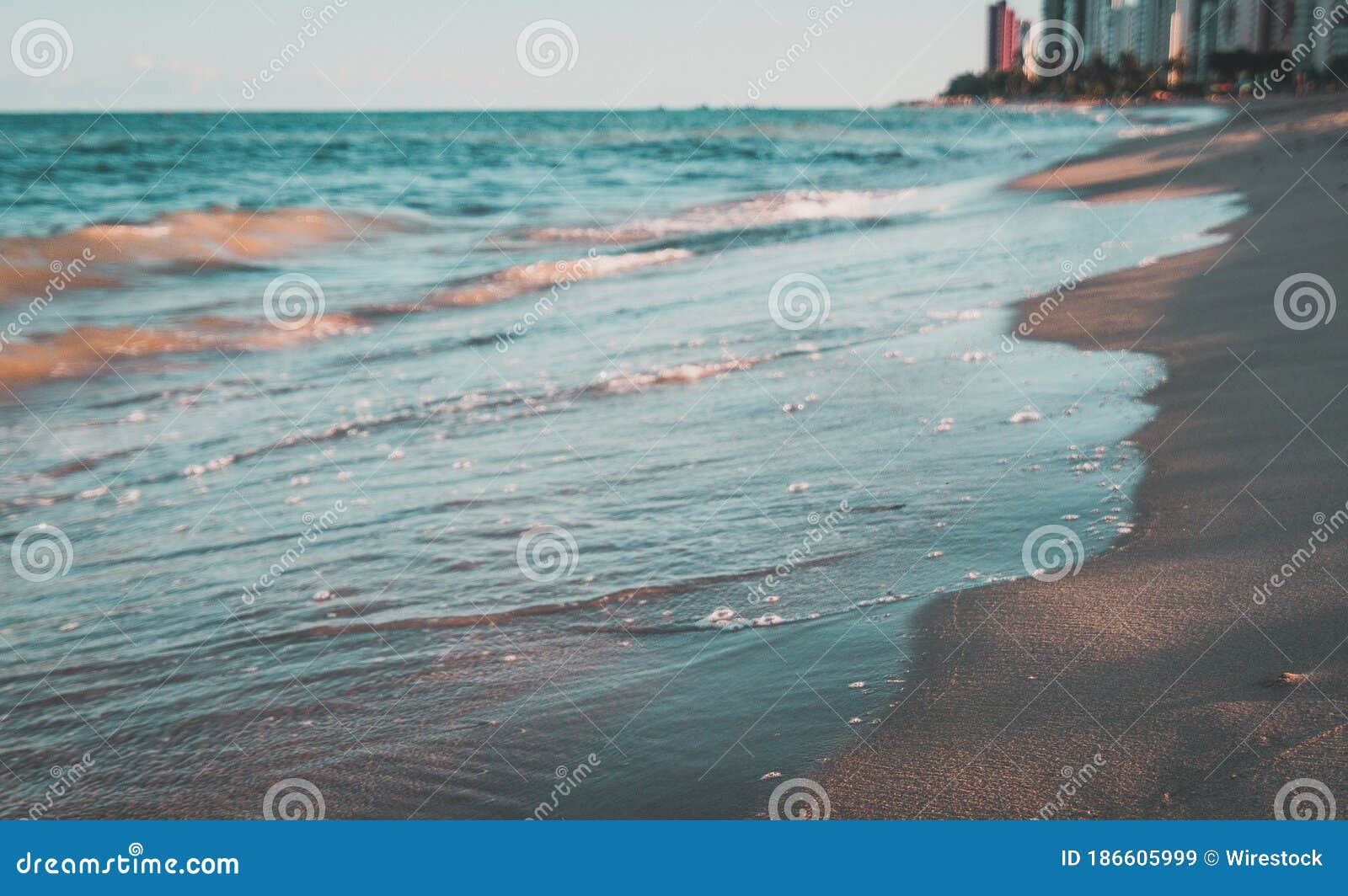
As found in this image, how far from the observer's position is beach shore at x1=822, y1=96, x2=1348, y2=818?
2.57 meters

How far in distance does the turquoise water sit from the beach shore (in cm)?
19

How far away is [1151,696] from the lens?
2889 millimetres

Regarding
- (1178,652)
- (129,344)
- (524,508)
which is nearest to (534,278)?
(129,344)

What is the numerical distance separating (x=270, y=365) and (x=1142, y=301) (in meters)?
6.52

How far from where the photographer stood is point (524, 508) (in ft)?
16.3

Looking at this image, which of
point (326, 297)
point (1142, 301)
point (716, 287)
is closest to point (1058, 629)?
point (1142, 301)

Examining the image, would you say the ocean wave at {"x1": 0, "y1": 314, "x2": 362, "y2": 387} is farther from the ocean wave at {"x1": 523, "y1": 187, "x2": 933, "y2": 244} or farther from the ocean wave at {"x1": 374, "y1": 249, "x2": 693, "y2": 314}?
the ocean wave at {"x1": 523, "y1": 187, "x2": 933, "y2": 244}

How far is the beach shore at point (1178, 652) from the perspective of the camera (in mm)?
2572

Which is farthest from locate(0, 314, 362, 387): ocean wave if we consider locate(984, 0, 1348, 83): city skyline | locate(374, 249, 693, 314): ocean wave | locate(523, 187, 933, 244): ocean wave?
locate(984, 0, 1348, 83): city skyline

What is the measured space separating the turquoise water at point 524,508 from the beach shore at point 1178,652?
0.62 ft

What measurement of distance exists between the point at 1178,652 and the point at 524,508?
278 cm

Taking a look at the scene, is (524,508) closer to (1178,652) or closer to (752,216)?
(1178,652)

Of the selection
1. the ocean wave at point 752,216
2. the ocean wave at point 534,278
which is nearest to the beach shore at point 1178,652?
the ocean wave at point 534,278

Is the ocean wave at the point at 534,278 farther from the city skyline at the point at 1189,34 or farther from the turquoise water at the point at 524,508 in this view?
the city skyline at the point at 1189,34
